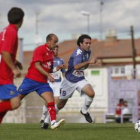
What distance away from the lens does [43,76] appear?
52.8 ft

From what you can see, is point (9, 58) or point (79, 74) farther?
point (79, 74)

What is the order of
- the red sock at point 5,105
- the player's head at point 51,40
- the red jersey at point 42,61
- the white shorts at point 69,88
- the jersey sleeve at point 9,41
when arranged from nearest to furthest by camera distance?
1. the jersey sleeve at point 9,41
2. the red sock at point 5,105
3. the red jersey at point 42,61
4. the player's head at point 51,40
5. the white shorts at point 69,88

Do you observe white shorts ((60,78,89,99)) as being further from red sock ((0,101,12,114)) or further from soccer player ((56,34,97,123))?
red sock ((0,101,12,114))

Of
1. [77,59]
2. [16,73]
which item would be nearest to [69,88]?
[77,59]

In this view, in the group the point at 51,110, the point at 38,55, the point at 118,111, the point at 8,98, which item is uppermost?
the point at 38,55

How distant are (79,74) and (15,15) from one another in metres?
6.51

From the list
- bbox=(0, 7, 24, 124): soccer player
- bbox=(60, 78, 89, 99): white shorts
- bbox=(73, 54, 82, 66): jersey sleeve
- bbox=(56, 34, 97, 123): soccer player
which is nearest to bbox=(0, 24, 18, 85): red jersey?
bbox=(0, 7, 24, 124): soccer player

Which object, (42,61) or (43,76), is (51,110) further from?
(42,61)

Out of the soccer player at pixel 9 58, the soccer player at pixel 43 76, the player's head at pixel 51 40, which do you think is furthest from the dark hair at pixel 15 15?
the player's head at pixel 51 40

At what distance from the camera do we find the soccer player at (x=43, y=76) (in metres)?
15.8

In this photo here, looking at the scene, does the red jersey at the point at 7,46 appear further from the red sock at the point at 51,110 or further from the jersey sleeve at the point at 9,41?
the red sock at the point at 51,110

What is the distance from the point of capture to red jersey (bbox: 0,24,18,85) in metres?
11.8

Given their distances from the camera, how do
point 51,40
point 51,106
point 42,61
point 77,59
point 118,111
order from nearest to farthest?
point 51,106
point 42,61
point 51,40
point 77,59
point 118,111

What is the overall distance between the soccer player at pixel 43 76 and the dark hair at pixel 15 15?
3.77 metres
